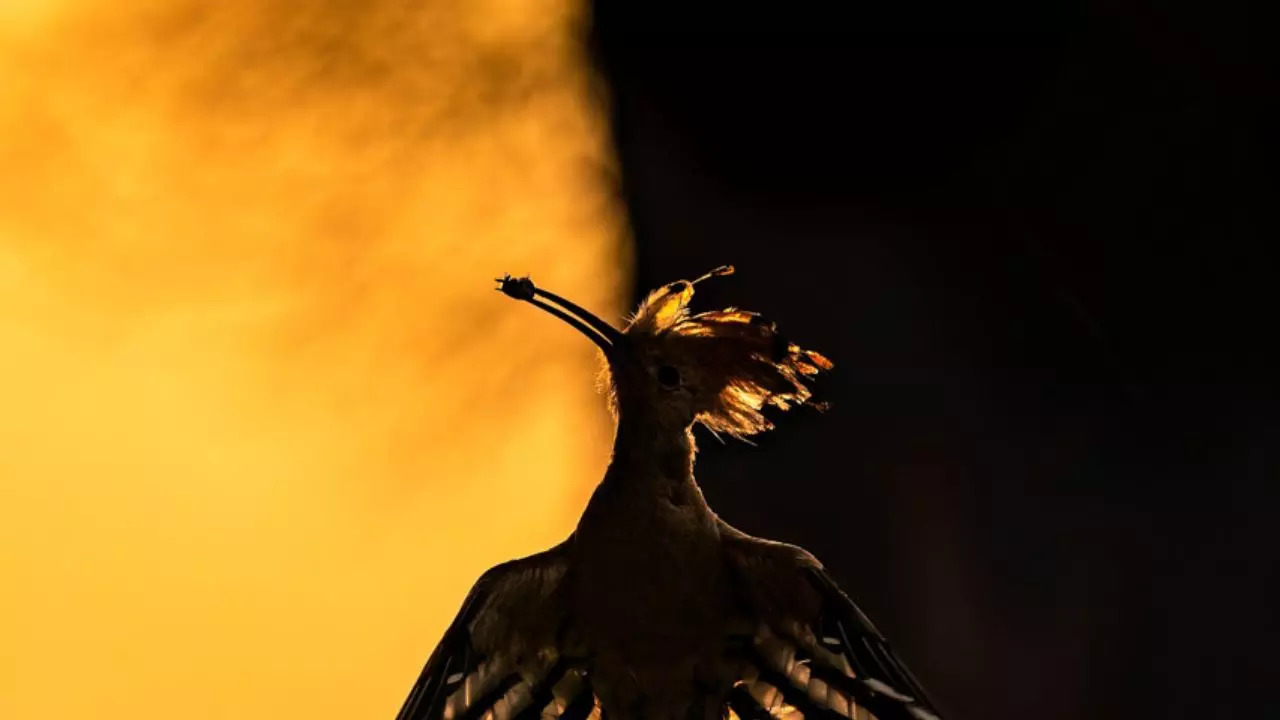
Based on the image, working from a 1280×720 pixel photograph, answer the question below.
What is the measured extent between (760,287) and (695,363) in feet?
1.56

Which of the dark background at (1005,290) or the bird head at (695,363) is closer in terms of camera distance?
the bird head at (695,363)

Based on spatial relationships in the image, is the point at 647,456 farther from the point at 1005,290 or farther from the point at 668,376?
the point at 1005,290

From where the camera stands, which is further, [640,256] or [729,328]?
[640,256]

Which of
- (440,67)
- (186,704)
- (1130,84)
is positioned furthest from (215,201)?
(1130,84)

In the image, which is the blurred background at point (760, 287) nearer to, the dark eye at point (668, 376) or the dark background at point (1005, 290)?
the dark background at point (1005, 290)

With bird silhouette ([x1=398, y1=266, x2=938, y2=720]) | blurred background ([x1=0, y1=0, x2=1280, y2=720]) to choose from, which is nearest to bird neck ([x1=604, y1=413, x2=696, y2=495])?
bird silhouette ([x1=398, y1=266, x2=938, y2=720])

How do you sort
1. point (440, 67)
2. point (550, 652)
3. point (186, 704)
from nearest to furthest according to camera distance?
point (550, 652)
point (186, 704)
point (440, 67)

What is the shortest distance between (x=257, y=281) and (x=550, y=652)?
2.07 feet

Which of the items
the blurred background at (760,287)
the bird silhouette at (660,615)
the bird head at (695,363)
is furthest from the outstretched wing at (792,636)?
the blurred background at (760,287)

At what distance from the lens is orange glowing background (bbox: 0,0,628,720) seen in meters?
1.30

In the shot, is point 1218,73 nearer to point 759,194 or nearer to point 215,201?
point 759,194

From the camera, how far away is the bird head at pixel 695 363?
3.17 ft

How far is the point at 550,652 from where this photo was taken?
3.14 ft

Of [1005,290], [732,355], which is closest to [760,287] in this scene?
[1005,290]
